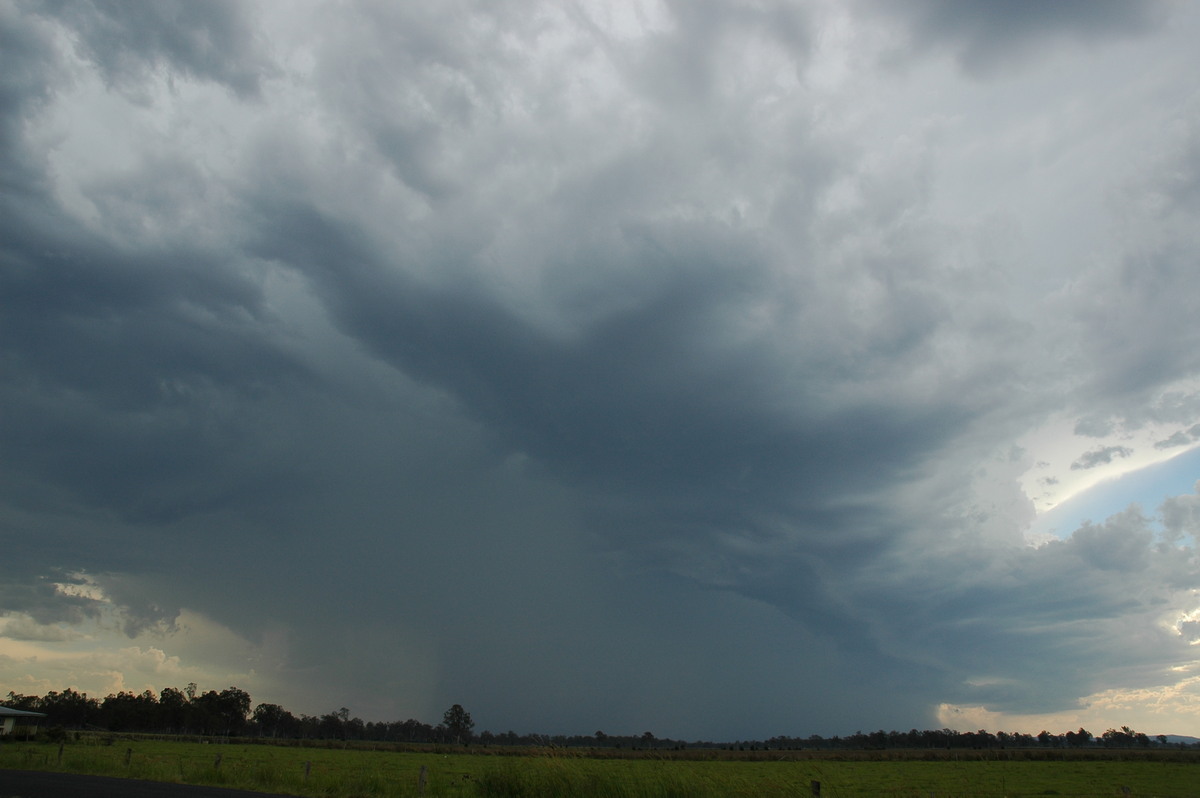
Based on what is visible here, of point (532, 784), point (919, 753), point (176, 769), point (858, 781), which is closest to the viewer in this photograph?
point (532, 784)

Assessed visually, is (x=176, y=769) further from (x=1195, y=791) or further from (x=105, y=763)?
(x=1195, y=791)

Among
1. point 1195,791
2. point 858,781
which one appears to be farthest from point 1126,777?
point 858,781

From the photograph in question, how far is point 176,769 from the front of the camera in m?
38.8

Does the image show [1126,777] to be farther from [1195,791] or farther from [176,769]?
[176,769]

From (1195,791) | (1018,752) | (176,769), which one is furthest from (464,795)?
(1018,752)

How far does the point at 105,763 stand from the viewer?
141ft

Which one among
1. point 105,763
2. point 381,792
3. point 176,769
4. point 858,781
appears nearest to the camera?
point 381,792

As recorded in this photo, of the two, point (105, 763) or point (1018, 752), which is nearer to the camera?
point (105, 763)

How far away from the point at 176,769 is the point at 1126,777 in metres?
81.3

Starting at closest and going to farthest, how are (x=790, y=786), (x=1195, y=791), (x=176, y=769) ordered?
Answer: (x=790, y=786)
(x=176, y=769)
(x=1195, y=791)

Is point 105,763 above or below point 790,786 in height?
below

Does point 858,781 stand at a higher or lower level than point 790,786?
lower

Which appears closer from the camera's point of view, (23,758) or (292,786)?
(292,786)

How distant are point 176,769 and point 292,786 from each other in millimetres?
14573
